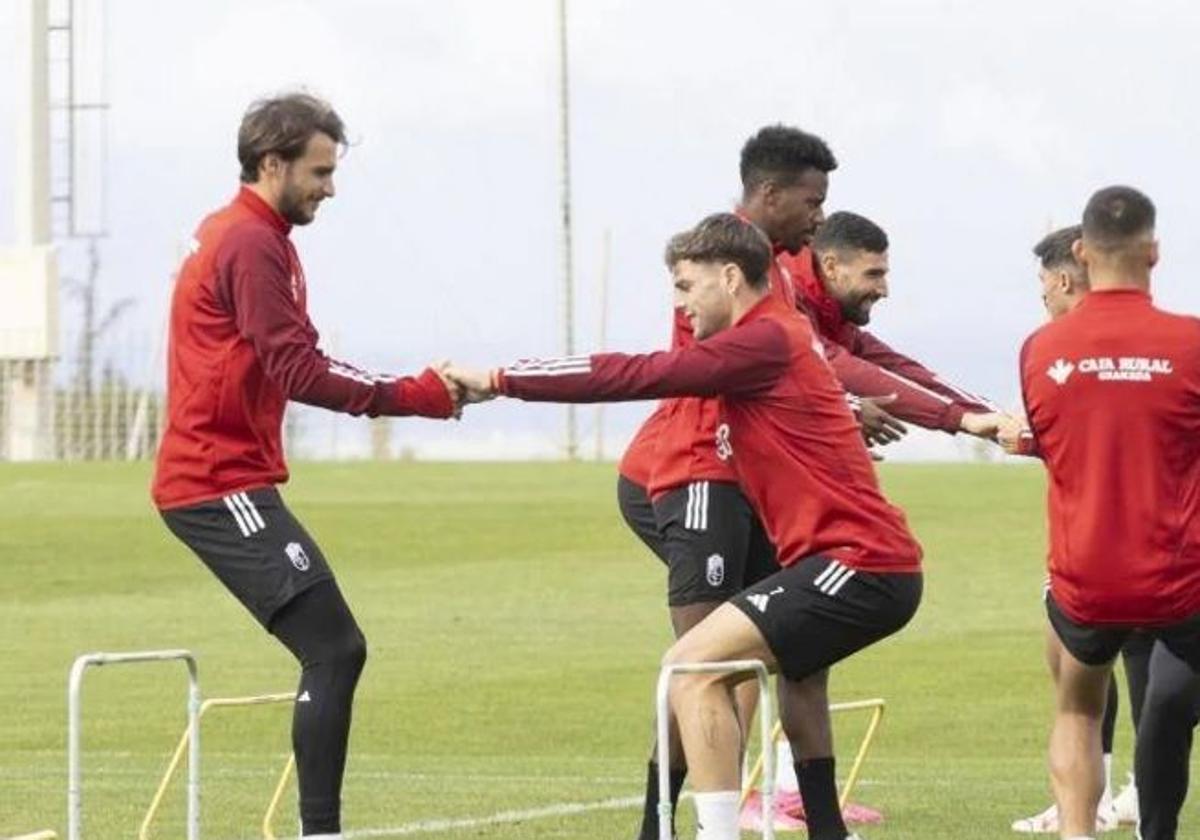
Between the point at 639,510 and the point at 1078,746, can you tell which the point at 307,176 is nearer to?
the point at 639,510

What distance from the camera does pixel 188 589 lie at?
112ft

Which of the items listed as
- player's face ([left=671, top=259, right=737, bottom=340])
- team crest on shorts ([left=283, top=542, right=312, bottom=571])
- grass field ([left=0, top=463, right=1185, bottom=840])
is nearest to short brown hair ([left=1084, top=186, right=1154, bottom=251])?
player's face ([left=671, top=259, right=737, bottom=340])

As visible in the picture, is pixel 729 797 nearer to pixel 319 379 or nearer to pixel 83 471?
pixel 319 379

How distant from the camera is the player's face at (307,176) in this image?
36.9ft

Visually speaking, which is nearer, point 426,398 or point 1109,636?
point 1109,636

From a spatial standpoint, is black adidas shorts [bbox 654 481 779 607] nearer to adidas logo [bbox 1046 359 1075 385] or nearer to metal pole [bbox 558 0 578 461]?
adidas logo [bbox 1046 359 1075 385]

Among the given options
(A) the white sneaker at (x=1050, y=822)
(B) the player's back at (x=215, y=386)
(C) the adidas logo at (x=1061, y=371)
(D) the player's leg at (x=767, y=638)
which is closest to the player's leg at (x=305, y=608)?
(B) the player's back at (x=215, y=386)

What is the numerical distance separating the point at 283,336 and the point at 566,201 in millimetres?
48561

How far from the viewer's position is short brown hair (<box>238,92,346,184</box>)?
11219 millimetres

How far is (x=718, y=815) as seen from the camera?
35.5 ft

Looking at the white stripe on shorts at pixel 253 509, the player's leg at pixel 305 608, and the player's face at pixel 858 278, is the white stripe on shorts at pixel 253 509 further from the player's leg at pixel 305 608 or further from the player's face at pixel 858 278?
the player's face at pixel 858 278

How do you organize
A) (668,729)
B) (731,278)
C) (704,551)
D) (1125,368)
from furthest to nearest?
(704,551), (731,278), (1125,368), (668,729)

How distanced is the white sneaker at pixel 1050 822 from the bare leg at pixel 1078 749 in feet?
7.69

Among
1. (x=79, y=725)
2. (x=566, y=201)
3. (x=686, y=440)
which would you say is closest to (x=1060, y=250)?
(x=686, y=440)
